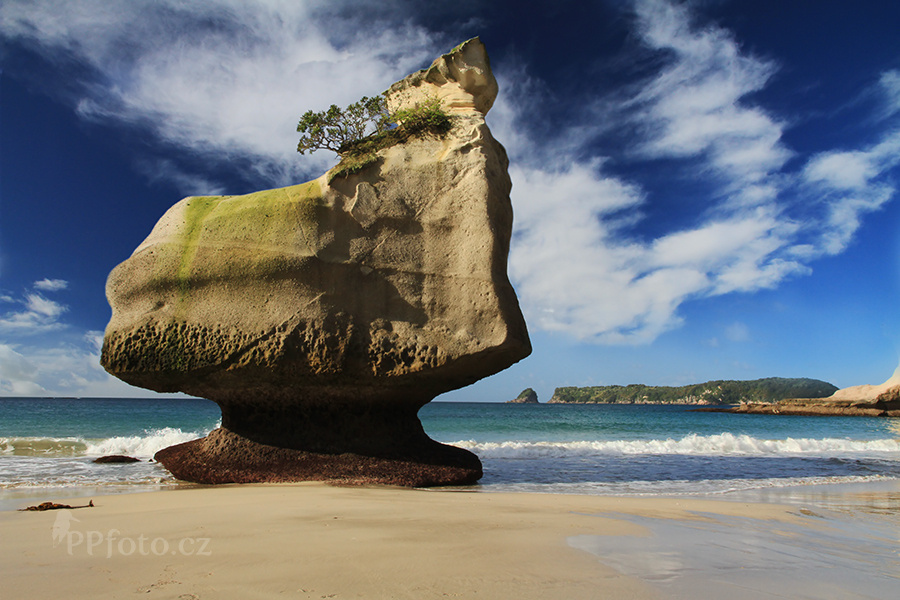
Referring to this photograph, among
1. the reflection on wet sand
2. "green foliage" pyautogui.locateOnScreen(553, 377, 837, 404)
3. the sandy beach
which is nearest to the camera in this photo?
the sandy beach

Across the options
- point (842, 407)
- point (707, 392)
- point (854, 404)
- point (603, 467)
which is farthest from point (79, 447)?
point (707, 392)

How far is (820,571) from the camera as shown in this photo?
3.34 metres

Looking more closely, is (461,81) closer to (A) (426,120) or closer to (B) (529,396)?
(A) (426,120)

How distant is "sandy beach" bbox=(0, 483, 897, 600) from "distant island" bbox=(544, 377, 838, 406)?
284 feet

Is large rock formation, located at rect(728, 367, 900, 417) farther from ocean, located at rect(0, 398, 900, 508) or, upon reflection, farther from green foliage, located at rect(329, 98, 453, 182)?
green foliage, located at rect(329, 98, 453, 182)

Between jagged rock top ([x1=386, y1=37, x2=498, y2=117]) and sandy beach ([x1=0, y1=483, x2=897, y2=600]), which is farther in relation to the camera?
jagged rock top ([x1=386, y1=37, x2=498, y2=117])

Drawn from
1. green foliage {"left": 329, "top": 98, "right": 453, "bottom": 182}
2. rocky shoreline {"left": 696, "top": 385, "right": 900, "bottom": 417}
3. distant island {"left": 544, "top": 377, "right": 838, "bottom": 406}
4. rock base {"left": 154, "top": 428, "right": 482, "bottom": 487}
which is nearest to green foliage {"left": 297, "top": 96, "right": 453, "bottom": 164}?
green foliage {"left": 329, "top": 98, "right": 453, "bottom": 182}

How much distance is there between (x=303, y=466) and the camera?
8102 mm

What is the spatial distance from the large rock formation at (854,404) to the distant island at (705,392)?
2117 centimetres

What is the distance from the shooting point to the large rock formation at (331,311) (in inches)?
305

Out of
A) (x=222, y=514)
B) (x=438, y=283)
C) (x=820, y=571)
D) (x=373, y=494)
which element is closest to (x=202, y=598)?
(x=222, y=514)

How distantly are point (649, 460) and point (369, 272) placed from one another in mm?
8737

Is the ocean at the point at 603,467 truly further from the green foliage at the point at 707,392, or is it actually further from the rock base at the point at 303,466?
the green foliage at the point at 707,392

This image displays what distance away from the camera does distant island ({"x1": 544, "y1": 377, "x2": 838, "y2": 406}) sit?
8200cm
